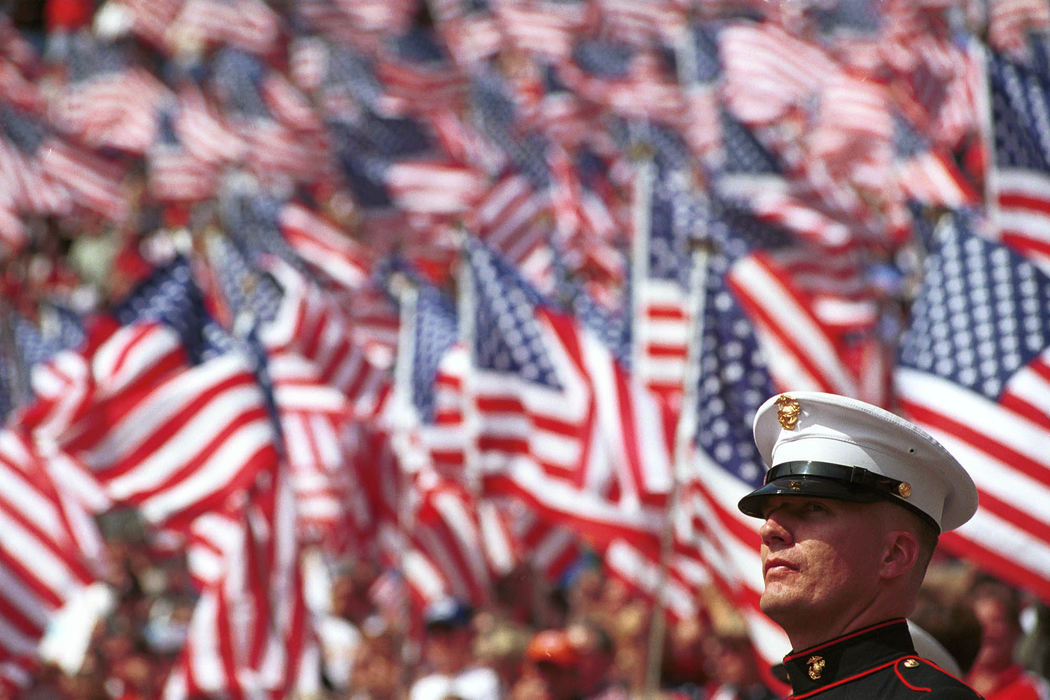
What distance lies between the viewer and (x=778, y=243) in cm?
1229

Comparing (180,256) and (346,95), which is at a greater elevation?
(180,256)

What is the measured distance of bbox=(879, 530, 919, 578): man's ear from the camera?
3.09 meters

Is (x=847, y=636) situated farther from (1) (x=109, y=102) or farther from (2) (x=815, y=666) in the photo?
(1) (x=109, y=102)

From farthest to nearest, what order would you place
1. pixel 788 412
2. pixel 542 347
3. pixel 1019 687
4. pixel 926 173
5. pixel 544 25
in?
1. pixel 544 25
2. pixel 926 173
3. pixel 542 347
4. pixel 1019 687
5. pixel 788 412

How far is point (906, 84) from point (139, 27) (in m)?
15.9

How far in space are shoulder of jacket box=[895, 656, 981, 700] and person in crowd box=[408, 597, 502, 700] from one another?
4.26 metres

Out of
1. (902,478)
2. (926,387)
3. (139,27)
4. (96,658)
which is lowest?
(139,27)

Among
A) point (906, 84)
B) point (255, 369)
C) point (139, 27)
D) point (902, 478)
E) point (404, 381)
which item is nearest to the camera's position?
point (902, 478)

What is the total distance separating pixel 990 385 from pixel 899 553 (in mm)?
3458

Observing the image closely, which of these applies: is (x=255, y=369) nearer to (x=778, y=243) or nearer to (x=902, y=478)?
(x=778, y=243)

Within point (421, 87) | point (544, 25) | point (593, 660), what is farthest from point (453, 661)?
point (544, 25)

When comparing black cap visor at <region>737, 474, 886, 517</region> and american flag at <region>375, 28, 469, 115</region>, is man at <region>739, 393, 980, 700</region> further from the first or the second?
american flag at <region>375, 28, 469, 115</region>

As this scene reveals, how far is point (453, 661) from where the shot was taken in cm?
759

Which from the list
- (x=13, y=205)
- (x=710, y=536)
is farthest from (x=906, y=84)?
(x=710, y=536)
